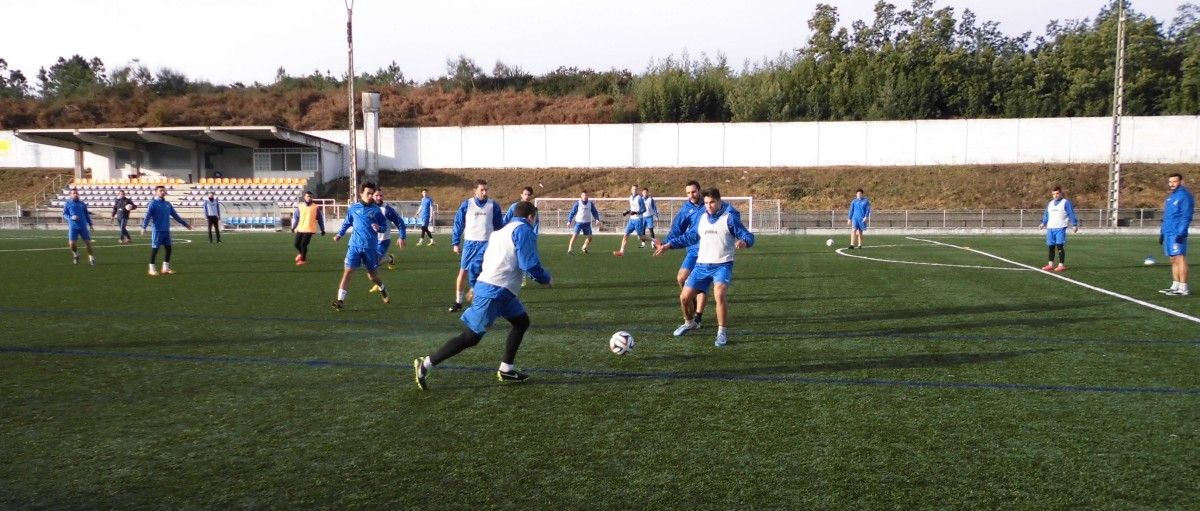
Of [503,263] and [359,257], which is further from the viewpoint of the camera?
[359,257]

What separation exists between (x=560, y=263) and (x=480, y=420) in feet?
43.7

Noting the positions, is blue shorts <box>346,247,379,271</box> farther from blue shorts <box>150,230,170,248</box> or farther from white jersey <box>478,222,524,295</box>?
blue shorts <box>150,230,170,248</box>

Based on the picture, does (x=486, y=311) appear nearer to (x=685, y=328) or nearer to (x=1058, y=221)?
(x=685, y=328)

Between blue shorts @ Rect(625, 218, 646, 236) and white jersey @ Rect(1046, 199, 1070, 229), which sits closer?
white jersey @ Rect(1046, 199, 1070, 229)

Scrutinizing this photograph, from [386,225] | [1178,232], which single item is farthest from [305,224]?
[1178,232]

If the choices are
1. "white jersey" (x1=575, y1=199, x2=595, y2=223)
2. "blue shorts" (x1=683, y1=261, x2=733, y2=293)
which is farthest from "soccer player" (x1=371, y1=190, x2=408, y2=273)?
"blue shorts" (x1=683, y1=261, x2=733, y2=293)

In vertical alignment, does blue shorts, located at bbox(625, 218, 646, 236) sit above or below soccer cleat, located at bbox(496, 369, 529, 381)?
above

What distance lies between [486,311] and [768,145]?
46596 mm

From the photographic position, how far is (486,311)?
6.17 meters

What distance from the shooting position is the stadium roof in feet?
147

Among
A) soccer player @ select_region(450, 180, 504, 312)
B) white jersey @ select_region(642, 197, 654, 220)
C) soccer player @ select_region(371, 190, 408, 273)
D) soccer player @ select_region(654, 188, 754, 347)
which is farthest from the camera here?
white jersey @ select_region(642, 197, 654, 220)

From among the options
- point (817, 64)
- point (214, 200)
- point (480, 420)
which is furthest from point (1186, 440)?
point (817, 64)

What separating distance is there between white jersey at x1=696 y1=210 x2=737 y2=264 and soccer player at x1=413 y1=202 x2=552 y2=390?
2.56 meters

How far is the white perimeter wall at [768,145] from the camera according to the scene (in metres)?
47.7
